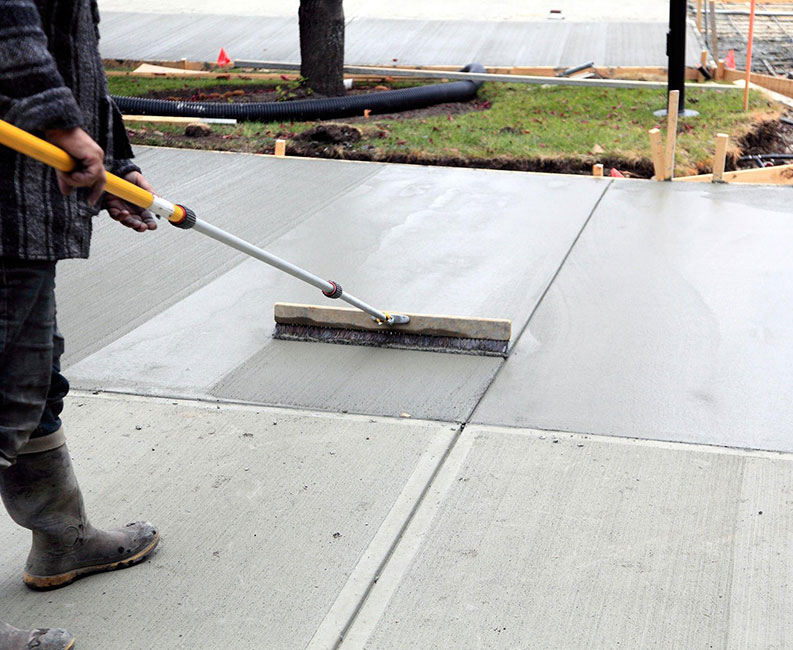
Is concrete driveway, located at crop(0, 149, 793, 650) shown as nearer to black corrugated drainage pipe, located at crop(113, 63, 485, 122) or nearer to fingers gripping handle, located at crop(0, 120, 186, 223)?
fingers gripping handle, located at crop(0, 120, 186, 223)

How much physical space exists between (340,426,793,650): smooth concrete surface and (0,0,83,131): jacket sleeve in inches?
55.9

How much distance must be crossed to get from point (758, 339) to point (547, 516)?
5.92 feet

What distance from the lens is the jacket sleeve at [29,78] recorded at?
194 centimetres

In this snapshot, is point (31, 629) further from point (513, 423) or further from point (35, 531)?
point (513, 423)

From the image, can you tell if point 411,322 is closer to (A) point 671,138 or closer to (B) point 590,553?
(B) point 590,553

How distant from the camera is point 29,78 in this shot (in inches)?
78.3

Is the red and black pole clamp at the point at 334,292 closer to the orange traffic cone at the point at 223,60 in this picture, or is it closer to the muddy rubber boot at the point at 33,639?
the muddy rubber boot at the point at 33,639

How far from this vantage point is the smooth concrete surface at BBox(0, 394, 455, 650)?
2488 mm

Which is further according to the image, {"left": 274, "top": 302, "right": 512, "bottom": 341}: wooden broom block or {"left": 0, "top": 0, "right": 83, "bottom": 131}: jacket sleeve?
{"left": 274, "top": 302, "right": 512, "bottom": 341}: wooden broom block

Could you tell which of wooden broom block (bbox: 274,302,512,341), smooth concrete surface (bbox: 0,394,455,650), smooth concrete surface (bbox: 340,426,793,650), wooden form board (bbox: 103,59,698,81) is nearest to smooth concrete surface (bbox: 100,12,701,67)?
wooden form board (bbox: 103,59,698,81)

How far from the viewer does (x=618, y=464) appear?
10.5 ft

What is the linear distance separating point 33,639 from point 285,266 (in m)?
1.52

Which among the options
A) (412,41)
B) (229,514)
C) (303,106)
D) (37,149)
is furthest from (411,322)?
(412,41)

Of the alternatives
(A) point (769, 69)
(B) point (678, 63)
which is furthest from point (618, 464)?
(A) point (769, 69)
